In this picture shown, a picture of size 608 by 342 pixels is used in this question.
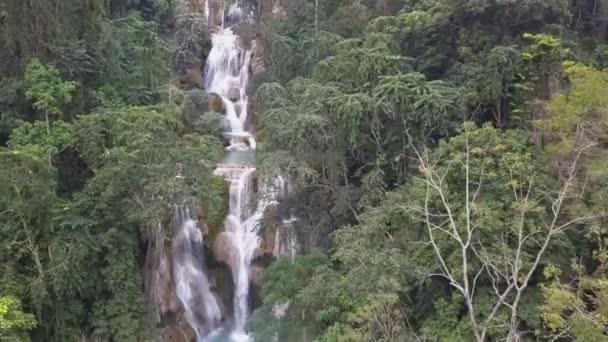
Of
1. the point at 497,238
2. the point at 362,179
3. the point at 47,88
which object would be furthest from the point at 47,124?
the point at 497,238

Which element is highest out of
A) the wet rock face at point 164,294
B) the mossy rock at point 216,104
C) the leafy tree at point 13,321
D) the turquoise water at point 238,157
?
the mossy rock at point 216,104

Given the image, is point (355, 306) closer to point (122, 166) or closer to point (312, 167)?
point (312, 167)

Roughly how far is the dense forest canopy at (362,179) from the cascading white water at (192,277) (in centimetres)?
66

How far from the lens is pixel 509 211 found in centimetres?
1059

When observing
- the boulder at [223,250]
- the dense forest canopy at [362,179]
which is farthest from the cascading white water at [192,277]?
the dense forest canopy at [362,179]

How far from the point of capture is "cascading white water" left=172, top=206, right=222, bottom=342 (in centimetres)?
1473

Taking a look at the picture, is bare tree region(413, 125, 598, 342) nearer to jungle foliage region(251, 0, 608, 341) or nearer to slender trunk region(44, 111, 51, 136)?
jungle foliage region(251, 0, 608, 341)

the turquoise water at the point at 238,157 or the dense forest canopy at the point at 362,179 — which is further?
the turquoise water at the point at 238,157

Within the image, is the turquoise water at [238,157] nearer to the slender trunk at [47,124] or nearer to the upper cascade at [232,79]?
the upper cascade at [232,79]

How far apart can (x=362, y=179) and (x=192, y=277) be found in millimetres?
5677

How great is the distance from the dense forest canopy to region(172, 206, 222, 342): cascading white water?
0.66 metres

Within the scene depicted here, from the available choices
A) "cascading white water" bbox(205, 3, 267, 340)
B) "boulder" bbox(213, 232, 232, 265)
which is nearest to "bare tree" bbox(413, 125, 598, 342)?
"cascading white water" bbox(205, 3, 267, 340)

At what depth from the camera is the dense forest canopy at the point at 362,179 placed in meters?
10.3

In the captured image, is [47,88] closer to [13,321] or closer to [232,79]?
[13,321]
